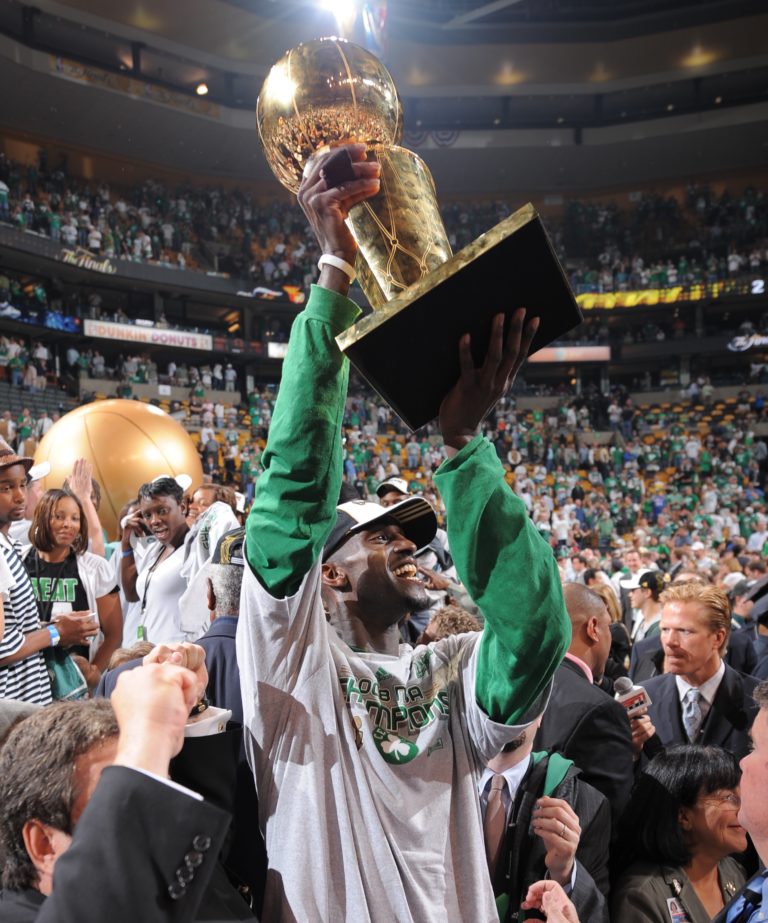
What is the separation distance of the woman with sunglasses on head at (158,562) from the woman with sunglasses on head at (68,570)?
0.20 meters

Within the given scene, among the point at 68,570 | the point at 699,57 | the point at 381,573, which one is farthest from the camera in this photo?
the point at 699,57

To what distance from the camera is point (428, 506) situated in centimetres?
191

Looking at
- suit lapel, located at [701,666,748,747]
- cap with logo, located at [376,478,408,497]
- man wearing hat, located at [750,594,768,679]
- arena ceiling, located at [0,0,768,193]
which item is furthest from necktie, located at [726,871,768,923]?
arena ceiling, located at [0,0,768,193]

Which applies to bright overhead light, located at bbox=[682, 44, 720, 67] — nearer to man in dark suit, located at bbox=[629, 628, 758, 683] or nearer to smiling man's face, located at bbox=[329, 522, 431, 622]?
man in dark suit, located at bbox=[629, 628, 758, 683]

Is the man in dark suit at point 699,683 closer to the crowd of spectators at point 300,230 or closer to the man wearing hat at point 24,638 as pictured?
the man wearing hat at point 24,638

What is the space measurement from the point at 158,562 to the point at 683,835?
3256mm

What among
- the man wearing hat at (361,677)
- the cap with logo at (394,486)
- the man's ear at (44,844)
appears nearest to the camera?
the man's ear at (44,844)

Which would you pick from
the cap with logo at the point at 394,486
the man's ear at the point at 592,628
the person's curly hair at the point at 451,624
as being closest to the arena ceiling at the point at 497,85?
the cap with logo at the point at 394,486

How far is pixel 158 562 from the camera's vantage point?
500cm

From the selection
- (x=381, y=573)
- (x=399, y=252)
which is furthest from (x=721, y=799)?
(x=399, y=252)

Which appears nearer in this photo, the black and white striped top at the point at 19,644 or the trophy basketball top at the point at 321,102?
the trophy basketball top at the point at 321,102

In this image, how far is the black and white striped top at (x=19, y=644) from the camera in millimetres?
→ 3232

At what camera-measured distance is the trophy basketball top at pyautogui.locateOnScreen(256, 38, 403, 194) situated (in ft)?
5.62

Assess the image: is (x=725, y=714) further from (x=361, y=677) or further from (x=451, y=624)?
(x=361, y=677)
